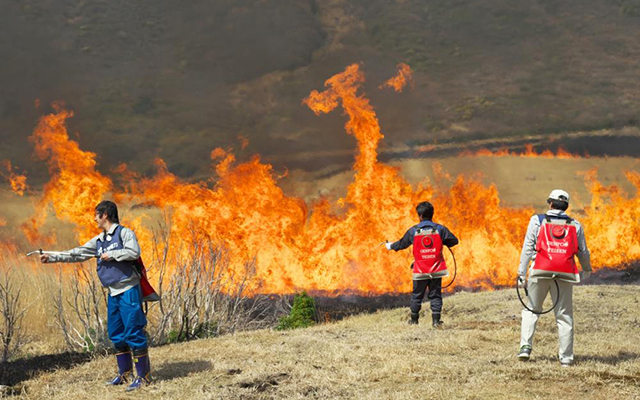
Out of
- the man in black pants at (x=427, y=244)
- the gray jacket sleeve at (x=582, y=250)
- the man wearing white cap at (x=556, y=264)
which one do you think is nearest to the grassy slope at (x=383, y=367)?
the man wearing white cap at (x=556, y=264)

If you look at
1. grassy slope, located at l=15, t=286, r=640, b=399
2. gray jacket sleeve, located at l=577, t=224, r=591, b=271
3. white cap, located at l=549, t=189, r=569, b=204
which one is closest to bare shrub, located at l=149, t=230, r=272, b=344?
grassy slope, located at l=15, t=286, r=640, b=399

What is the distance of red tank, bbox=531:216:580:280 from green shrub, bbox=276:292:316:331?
7.12 metres

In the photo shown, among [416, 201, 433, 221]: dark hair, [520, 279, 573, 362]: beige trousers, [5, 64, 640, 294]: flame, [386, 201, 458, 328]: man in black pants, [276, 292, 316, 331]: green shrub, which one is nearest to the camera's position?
[520, 279, 573, 362]: beige trousers

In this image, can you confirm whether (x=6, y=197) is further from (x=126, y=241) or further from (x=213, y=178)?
(x=126, y=241)

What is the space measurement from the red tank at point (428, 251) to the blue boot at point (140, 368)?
558cm

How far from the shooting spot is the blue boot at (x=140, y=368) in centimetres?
830

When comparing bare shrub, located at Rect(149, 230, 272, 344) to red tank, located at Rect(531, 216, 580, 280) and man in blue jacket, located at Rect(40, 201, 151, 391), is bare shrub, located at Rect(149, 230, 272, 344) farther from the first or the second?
red tank, located at Rect(531, 216, 580, 280)

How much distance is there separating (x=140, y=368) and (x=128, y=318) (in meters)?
0.61

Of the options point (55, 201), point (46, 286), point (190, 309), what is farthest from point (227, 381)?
point (55, 201)

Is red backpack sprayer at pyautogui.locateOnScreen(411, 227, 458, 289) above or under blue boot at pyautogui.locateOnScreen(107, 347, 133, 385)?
above

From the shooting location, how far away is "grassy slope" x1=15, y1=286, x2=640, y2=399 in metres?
7.98

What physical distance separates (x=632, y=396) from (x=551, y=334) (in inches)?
158

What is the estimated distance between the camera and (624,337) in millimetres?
11578

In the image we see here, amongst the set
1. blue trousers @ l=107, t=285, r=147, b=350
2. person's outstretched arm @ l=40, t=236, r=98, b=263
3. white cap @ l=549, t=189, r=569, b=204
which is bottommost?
blue trousers @ l=107, t=285, r=147, b=350
